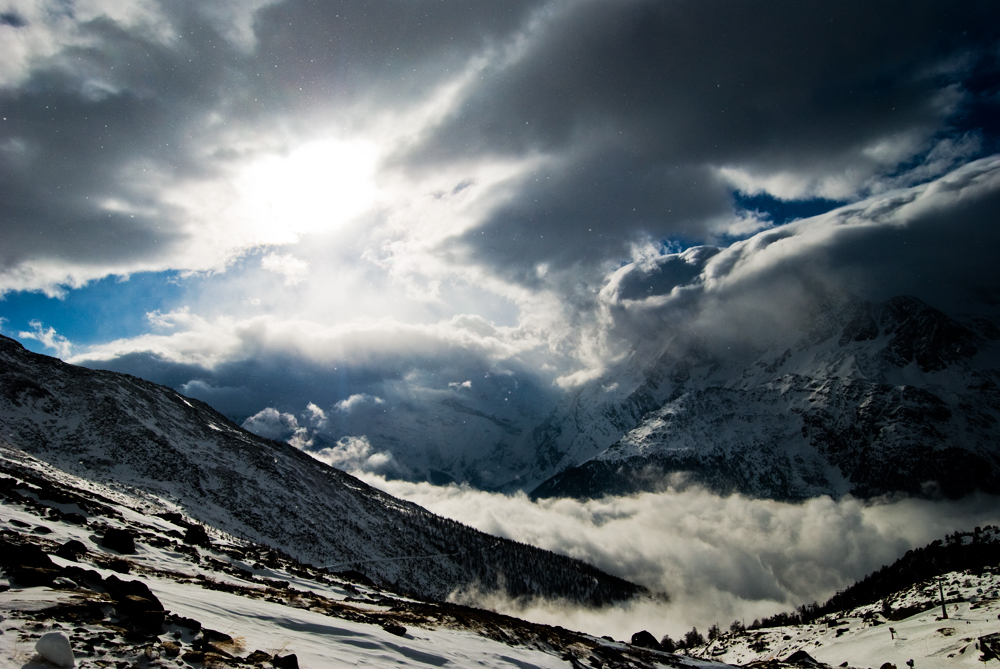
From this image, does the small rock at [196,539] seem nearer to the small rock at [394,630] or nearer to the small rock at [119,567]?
the small rock at [119,567]

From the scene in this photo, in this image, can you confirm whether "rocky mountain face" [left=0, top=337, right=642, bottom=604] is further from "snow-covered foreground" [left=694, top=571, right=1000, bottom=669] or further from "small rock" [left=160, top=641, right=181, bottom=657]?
"small rock" [left=160, top=641, right=181, bottom=657]

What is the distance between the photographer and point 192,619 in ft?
53.2

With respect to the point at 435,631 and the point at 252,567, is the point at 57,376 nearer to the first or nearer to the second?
the point at 252,567

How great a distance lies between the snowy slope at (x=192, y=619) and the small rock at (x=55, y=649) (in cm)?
17

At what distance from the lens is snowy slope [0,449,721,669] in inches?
514

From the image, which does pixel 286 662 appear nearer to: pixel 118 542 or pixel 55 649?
pixel 55 649

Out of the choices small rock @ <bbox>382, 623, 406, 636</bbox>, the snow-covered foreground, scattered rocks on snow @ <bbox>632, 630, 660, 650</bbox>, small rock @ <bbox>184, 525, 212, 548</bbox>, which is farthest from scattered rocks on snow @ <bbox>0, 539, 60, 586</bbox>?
the snow-covered foreground

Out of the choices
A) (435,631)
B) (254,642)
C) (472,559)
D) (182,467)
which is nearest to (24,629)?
(254,642)

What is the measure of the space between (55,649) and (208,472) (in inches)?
5361

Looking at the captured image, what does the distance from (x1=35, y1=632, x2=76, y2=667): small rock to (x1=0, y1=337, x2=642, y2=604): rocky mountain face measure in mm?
107366

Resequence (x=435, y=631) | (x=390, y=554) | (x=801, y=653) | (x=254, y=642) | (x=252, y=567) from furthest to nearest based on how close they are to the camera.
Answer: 1. (x=390, y=554)
2. (x=801, y=653)
3. (x=252, y=567)
4. (x=435, y=631)
5. (x=254, y=642)

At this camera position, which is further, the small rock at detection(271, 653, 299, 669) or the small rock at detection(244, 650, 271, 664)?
the small rock at detection(271, 653, 299, 669)

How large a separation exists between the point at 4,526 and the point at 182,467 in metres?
105

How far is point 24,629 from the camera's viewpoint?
12.1 m
